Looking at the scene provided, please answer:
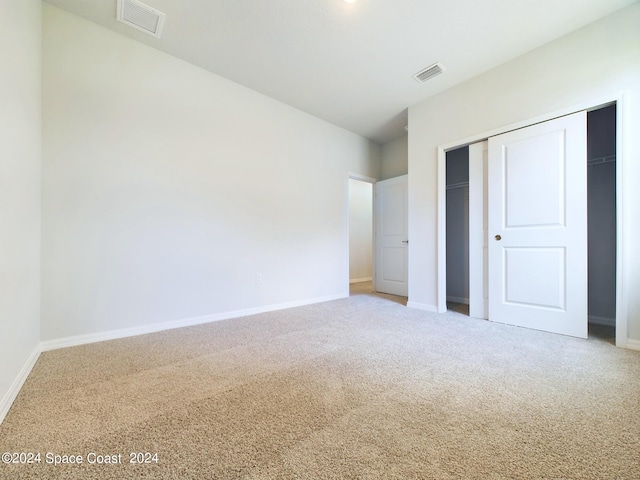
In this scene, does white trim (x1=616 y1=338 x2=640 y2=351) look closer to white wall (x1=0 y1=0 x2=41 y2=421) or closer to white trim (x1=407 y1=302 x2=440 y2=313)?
white trim (x1=407 y1=302 x2=440 y2=313)

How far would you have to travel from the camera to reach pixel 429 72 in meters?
2.87

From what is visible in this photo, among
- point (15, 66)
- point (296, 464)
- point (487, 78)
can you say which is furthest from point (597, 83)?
point (15, 66)

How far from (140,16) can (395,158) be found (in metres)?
3.77

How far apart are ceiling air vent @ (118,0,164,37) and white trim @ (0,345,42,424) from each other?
2681 millimetres

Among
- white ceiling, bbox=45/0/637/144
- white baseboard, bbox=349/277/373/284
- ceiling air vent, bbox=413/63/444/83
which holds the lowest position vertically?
white baseboard, bbox=349/277/373/284

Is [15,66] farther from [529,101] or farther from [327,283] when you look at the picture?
[529,101]

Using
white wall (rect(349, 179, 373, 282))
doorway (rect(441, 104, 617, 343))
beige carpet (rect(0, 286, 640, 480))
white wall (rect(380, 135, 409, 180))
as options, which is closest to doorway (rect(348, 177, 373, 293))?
white wall (rect(349, 179, 373, 282))

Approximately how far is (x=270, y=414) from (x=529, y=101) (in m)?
3.38

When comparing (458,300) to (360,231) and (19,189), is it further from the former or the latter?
(19,189)

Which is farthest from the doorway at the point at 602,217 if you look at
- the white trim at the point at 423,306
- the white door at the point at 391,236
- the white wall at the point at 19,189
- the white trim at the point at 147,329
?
the white wall at the point at 19,189

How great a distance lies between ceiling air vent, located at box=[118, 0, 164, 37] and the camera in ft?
6.91

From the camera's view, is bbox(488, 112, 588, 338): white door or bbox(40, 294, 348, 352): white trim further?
bbox(488, 112, 588, 338): white door

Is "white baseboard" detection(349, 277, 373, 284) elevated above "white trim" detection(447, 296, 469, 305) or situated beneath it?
situated beneath

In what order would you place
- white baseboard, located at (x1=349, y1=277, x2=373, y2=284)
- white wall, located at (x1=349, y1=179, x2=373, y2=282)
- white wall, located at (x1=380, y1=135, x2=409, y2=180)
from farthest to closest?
white wall, located at (x1=349, y1=179, x2=373, y2=282) < white baseboard, located at (x1=349, y1=277, x2=373, y2=284) < white wall, located at (x1=380, y1=135, x2=409, y2=180)
